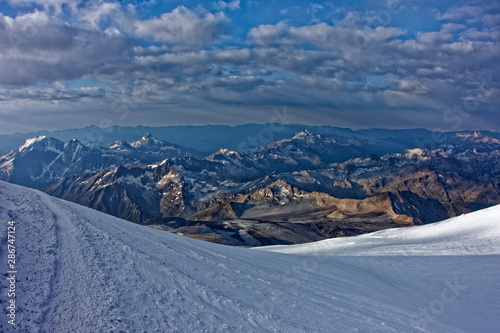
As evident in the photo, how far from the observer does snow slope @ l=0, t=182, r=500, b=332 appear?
8.98 m

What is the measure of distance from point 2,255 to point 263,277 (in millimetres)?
10999

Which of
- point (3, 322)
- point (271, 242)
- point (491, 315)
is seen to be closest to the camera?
point (3, 322)

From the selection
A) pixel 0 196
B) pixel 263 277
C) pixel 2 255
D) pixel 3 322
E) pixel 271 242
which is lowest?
pixel 271 242

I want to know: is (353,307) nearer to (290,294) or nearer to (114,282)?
(290,294)

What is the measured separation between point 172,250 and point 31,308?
860cm

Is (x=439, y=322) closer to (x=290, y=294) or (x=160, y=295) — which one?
(x=290, y=294)

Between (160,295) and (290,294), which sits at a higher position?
(160,295)

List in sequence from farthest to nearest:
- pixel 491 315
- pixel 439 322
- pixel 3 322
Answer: pixel 491 315
pixel 439 322
pixel 3 322

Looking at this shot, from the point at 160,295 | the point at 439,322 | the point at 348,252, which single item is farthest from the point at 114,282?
the point at 348,252

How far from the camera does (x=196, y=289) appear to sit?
11.8m

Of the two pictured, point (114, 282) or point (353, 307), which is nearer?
point (114, 282)

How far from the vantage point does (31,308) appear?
8.32m

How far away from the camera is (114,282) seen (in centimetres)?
1055

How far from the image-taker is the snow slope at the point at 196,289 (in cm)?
898
